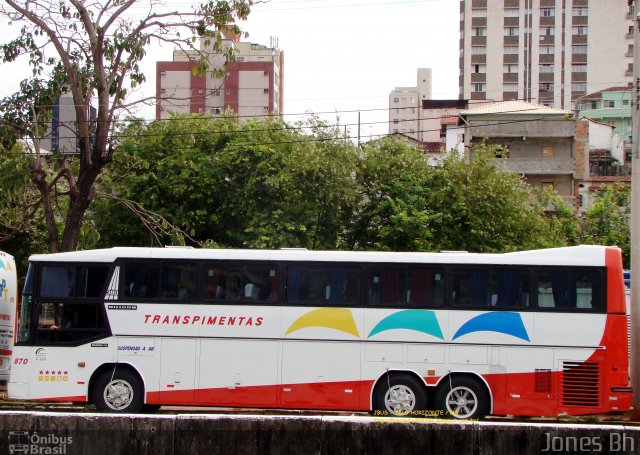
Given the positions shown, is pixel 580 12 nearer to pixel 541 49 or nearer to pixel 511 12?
pixel 541 49

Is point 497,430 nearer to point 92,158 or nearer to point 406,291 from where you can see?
point 406,291

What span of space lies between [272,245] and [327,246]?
113 inches

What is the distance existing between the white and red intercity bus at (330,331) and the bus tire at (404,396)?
0.02 m

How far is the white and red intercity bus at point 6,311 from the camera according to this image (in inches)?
757

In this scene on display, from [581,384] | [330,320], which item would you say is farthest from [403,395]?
[581,384]

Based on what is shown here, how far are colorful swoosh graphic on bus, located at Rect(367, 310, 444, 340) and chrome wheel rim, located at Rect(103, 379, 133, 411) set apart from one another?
4.81 meters

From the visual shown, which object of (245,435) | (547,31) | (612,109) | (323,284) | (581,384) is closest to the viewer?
(245,435)

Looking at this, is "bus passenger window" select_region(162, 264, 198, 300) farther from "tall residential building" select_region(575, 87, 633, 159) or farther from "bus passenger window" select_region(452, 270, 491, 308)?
"tall residential building" select_region(575, 87, 633, 159)

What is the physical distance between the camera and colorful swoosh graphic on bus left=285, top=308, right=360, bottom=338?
15102mm

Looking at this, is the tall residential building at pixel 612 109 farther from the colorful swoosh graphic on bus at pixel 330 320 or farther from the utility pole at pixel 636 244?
the colorful swoosh graphic on bus at pixel 330 320

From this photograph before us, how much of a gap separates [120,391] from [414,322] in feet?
18.3

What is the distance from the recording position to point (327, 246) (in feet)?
103

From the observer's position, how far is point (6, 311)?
19.6 m

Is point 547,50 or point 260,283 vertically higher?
point 547,50
